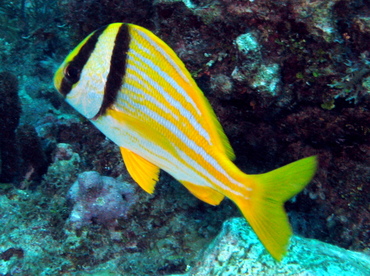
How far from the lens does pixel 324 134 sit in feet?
9.08

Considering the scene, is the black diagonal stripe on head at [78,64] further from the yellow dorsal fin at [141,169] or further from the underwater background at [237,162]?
the underwater background at [237,162]

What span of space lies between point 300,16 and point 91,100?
1950 millimetres

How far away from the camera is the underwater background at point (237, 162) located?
7.84 ft

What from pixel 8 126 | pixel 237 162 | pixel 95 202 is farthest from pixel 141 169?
pixel 8 126

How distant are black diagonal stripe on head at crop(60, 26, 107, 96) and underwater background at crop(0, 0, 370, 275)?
1353 millimetres

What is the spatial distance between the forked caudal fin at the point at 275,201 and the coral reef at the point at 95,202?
83.9 inches

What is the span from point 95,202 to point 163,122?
1989mm

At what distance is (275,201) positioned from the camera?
4.99 ft

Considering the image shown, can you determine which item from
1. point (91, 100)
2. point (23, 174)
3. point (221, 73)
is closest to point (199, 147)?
point (91, 100)

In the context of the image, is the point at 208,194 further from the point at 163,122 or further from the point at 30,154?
the point at 30,154

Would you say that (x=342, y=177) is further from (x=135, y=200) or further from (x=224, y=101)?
(x=135, y=200)

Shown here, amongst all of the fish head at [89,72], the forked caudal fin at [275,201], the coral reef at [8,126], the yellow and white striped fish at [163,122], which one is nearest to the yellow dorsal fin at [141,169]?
the yellow and white striped fish at [163,122]

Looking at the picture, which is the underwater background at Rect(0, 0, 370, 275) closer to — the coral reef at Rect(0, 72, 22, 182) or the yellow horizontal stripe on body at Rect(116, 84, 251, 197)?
the coral reef at Rect(0, 72, 22, 182)

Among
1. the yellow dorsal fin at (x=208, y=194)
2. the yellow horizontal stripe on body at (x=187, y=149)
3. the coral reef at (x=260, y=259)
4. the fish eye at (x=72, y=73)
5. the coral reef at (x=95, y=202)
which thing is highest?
the fish eye at (x=72, y=73)
